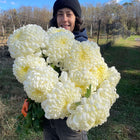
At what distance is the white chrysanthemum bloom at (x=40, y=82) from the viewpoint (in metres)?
0.67

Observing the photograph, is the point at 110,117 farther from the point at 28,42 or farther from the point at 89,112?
the point at 28,42

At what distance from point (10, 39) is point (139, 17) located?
40910 millimetres

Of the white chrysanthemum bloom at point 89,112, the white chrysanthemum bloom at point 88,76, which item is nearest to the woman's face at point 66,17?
the white chrysanthemum bloom at point 88,76

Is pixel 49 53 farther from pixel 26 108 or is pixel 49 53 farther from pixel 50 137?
pixel 50 137

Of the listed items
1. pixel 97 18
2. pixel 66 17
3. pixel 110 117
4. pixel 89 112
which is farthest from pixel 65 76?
pixel 97 18

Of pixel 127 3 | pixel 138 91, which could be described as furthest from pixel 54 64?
pixel 127 3

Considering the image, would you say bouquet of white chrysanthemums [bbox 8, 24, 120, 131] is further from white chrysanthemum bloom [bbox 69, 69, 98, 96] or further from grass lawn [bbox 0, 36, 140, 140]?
grass lawn [bbox 0, 36, 140, 140]

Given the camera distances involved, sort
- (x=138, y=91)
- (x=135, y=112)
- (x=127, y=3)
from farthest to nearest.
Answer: (x=127, y=3), (x=138, y=91), (x=135, y=112)

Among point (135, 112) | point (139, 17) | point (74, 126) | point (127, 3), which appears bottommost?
point (135, 112)

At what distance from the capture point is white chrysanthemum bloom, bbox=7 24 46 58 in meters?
0.74

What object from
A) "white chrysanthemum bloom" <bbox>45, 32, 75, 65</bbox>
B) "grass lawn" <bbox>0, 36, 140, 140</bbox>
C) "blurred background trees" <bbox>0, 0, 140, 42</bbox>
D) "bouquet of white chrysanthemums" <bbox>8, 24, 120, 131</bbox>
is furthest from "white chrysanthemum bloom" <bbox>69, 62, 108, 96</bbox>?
"blurred background trees" <bbox>0, 0, 140, 42</bbox>

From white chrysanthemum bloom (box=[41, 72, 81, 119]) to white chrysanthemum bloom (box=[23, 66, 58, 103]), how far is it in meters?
0.03

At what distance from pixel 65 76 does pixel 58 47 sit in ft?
0.52

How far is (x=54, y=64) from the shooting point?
80 cm
